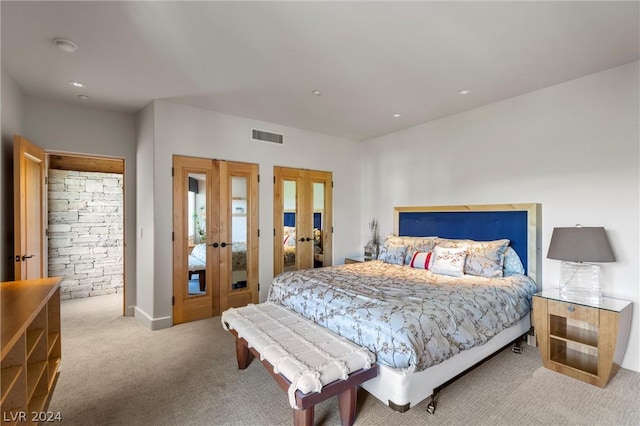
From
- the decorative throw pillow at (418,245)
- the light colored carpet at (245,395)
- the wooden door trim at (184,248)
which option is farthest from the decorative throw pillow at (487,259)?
the wooden door trim at (184,248)

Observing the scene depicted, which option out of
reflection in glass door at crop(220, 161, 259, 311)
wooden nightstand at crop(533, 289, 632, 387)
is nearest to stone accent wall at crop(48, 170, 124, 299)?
reflection in glass door at crop(220, 161, 259, 311)

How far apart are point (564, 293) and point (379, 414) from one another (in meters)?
2.08

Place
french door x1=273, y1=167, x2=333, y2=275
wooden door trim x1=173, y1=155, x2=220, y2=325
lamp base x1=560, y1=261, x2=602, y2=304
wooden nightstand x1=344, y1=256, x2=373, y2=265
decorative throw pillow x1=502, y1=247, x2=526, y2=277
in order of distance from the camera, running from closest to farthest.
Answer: lamp base x1=560, y1=261, x2=602, y2=304
decorative throw pillow x1=502, y1=247, x2=526, y2=277
wooden door trim x1=173, y1=155, x2=220, y2=325
french door x1=273, y1=167, x2=333, y2=275
wooden nightstand x1=344, y1=256, x2=373, y2=265

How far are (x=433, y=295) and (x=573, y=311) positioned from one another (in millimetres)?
1204

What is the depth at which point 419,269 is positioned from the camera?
3646 mm

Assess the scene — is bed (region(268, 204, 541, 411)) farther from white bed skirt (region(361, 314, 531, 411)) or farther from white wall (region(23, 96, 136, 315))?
white wall (region(23, 96, 136, 315))

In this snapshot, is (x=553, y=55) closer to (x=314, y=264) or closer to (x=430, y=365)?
(x=430, y=365)

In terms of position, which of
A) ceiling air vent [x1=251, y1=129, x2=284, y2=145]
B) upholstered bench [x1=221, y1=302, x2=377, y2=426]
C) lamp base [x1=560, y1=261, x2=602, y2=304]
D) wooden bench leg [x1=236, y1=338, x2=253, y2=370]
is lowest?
wooden bench leg [x1=236, y1=338, x2=253, y2=370]

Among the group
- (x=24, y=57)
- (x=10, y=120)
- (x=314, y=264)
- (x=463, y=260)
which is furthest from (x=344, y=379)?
(x=10, y=120)

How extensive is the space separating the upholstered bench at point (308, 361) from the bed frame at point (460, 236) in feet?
0.60

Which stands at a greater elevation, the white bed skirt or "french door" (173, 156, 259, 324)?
"french door" (173, 156, 259, 324)

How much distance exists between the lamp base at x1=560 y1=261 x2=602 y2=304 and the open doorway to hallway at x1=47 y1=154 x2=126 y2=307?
575 centimetres

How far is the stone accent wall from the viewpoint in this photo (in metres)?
4.80

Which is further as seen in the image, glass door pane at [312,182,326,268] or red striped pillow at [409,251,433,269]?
glass door pane at [312,182,326,268]
